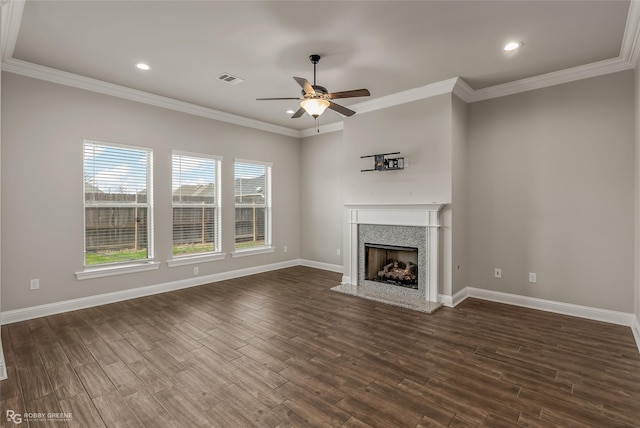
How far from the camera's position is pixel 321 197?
6.78 metres

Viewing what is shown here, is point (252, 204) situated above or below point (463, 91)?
below

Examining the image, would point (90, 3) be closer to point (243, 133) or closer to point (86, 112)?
point (86, 112)

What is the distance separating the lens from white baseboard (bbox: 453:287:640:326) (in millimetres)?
3655

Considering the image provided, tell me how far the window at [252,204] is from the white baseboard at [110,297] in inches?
22.5

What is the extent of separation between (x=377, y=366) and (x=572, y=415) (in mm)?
1342

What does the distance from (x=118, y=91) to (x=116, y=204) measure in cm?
162

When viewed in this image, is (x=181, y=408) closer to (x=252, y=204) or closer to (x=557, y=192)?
(x=252, y=204)

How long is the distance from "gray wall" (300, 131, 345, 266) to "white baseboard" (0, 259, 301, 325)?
51.3 inches

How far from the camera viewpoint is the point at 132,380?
2490 millimetres

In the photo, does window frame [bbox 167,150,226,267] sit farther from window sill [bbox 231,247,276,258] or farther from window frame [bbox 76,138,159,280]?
window frame [bbox 76,138,159,280]

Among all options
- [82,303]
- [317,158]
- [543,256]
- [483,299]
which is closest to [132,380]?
[82,303]

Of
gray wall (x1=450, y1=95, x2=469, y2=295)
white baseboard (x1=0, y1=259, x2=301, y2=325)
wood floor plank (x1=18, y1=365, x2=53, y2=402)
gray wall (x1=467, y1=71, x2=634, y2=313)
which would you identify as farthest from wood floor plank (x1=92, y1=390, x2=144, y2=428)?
gray wall (x1=467, y1=71, x2=634, y2=313)

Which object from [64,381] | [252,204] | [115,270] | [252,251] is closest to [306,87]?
[64,381]

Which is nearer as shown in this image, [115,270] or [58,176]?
[58,176]
